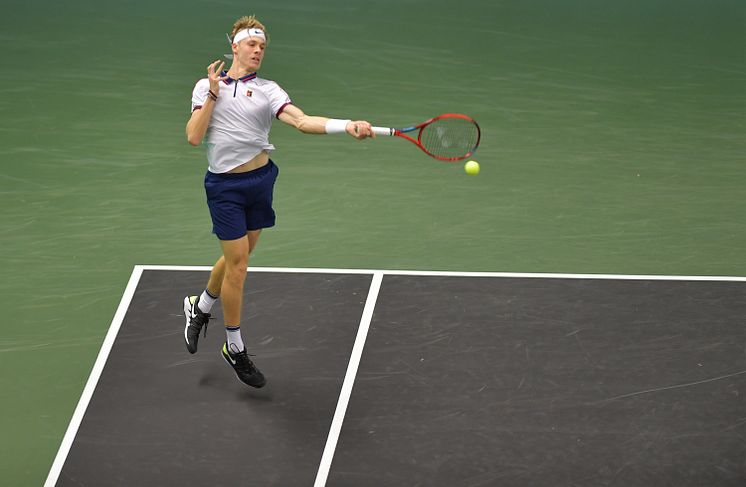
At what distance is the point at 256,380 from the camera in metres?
7.83

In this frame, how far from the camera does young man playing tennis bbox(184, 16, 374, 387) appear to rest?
755cm

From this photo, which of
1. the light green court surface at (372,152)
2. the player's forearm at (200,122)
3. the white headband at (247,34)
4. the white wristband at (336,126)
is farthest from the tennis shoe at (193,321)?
the white headband at (247,34)

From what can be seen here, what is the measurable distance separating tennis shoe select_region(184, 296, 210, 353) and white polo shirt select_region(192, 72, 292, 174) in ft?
3.41

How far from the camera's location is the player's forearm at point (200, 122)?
7.42 m

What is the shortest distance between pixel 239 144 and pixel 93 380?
166cm

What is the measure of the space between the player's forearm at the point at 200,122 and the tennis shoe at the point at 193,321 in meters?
1.27

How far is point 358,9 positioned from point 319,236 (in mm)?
5987

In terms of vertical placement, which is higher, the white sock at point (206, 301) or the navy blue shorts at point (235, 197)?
the navy blue shorts at point (235, 197)

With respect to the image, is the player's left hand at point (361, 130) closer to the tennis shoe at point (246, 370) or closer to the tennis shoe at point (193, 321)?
the tennis shoe at point (246, 370)

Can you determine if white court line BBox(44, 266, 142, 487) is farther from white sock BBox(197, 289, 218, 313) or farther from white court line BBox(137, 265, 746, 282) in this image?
white sock BBox(197, 289, 218, 313)

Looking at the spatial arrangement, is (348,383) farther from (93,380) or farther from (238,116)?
(238,116)

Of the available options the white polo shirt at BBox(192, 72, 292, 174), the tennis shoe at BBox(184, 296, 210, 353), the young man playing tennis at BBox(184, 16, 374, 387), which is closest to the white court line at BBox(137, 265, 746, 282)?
the tennis shoe at BBox(184, 296, 210, 353)

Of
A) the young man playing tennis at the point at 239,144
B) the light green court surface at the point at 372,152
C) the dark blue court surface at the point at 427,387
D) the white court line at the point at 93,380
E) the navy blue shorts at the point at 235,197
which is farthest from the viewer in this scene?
the light green court surface at the point at 372,152

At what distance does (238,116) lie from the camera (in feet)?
24.9
